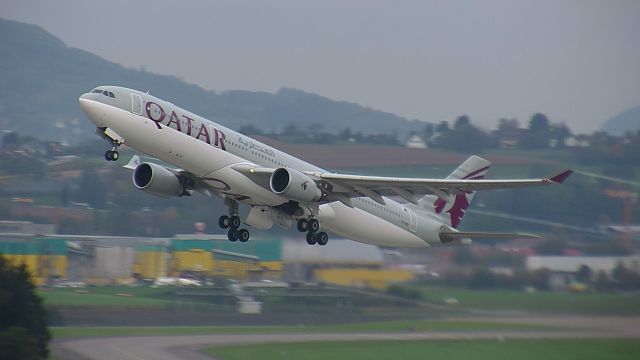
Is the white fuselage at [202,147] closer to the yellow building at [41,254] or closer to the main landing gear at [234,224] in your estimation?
the main landing gear at [234,224]

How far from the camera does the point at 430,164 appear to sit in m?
53.3

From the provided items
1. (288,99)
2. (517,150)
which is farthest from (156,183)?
(288,99)

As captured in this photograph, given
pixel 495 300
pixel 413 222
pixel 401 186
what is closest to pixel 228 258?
pixel 413 222

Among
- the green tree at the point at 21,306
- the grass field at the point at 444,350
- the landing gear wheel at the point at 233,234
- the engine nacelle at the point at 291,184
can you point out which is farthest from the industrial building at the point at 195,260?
the engine nacelle at the point at 291,184

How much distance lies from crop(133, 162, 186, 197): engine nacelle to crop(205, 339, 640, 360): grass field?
522cm

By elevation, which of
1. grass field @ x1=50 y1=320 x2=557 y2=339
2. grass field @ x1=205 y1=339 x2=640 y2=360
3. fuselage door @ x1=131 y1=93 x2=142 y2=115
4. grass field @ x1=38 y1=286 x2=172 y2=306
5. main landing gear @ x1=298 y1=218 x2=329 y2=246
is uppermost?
fuselage door @ x1=131 y1=93 x2=142 y2=115

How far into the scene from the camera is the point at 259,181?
27.4 meters

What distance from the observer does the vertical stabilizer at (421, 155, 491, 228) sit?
33812 millimetres

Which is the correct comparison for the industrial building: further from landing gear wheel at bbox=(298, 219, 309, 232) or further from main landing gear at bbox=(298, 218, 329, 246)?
landing gear wheel at bbox=(298, 219, 309, 232)

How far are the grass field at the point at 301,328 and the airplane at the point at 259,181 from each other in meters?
2.58

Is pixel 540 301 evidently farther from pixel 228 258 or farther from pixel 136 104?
pixel 136 104

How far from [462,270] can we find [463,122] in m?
36.6

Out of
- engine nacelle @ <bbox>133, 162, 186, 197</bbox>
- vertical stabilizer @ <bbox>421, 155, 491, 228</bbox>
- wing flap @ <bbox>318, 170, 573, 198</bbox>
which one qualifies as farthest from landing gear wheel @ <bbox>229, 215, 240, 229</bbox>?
vertical stabilizer @ <bbox>421, 155, 491, 228</bbox>

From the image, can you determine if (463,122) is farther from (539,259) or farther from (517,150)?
(539,259)
